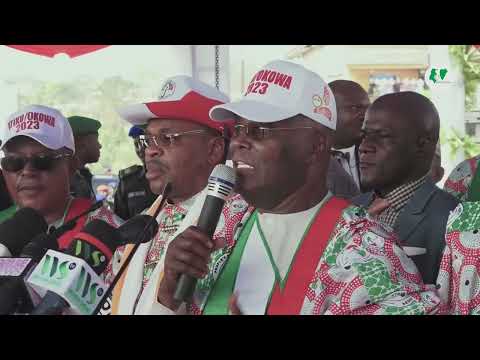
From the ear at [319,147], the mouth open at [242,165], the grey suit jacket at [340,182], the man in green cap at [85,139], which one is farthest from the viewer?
the man in green cap at [85,139]

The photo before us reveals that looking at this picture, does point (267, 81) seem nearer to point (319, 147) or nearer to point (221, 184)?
point (319, 147)

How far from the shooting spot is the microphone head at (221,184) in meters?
1.87

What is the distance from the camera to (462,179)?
124 inches

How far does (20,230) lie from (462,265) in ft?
4.24

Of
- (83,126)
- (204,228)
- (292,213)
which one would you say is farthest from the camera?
(83,126)

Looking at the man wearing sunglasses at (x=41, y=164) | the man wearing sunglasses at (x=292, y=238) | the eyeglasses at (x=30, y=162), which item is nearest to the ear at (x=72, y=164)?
the man wearing sunglasses at (x=41, y=164)

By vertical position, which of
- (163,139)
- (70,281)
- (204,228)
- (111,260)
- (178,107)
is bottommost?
(111,260)

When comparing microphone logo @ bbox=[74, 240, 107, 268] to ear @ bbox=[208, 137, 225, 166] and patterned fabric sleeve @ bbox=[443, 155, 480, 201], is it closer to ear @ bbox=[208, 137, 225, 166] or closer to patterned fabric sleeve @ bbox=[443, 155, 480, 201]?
ear @ bbox=[208, 137, 225, 166]

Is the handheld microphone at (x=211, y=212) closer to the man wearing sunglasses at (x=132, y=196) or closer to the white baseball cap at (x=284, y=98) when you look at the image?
the white baseball cap at (x=284, y=98)

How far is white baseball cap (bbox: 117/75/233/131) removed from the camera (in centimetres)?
275

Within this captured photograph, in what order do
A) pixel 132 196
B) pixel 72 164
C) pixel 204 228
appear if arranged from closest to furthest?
pixel 204 228 → pixel 72 164 → pixel 132 196

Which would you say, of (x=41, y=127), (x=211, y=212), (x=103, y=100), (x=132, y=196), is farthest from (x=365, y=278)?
(x=103, y=100)

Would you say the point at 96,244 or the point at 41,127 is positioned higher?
the point at 41,127

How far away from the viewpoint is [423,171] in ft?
9.45
